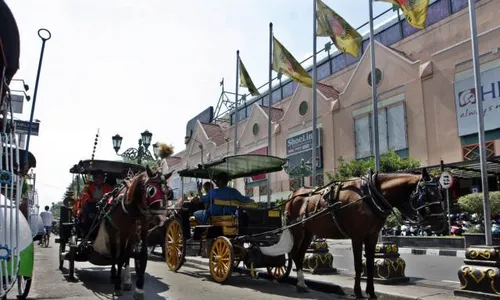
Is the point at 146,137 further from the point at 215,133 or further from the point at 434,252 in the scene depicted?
the point at 215,133

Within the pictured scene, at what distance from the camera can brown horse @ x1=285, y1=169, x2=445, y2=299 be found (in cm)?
616

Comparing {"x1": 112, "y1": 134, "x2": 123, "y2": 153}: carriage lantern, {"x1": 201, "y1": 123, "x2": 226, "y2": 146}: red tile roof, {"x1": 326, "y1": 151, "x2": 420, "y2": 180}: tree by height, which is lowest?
{"x1": 326, "y1": 151, "x2": 420, "y2": 180}: tree

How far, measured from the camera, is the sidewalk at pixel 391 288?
22.0ft

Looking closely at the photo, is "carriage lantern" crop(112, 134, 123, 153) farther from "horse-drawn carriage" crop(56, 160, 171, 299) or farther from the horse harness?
the horse harness

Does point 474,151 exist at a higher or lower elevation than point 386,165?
higher

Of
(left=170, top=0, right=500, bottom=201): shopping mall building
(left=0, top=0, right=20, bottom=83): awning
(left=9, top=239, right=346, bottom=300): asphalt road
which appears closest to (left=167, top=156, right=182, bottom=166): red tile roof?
(left=170, top=0, right=500, bottom=201): shopping mall building

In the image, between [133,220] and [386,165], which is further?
[386,165]

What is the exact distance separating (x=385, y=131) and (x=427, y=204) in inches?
806

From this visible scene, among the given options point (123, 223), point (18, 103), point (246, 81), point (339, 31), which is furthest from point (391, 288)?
point (246, 81)

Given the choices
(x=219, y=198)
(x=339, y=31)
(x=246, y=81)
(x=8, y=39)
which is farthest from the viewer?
(x=246, y=81)

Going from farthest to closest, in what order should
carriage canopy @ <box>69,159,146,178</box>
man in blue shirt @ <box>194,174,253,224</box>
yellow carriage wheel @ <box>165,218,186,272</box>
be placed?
yellow carriage wheel @ <box>165,218,186,272</box> → man in blue shirt @ <box>194,174,253,224</box> → carriage canopy @ <box>69,159,146,178</box>

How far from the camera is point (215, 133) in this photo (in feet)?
150

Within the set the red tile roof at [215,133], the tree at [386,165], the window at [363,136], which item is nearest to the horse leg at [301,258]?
the tree at [386,165]

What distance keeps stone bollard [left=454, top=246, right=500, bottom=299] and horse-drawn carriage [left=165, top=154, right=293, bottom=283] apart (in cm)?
298
